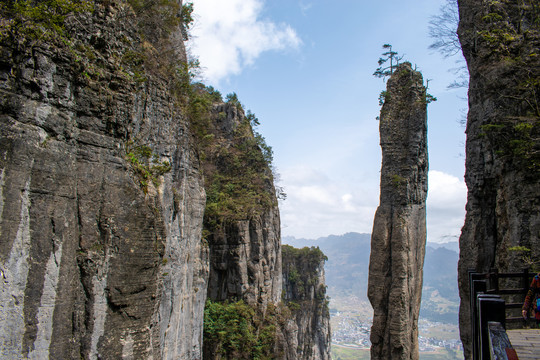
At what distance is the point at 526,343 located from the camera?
621 cm

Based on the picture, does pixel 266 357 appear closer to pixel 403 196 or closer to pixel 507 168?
pixel 403 196

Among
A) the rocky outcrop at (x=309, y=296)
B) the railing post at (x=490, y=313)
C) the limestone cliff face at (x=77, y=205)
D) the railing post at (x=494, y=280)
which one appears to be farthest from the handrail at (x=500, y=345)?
the rocky outcrop at (x=309, y=296)

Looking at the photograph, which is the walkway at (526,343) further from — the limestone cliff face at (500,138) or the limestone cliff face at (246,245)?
the limestone cliff face at (246,245)

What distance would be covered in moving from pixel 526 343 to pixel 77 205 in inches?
336

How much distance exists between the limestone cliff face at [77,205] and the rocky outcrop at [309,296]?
42546mm

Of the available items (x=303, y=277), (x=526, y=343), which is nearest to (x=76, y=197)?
(x=526, y=343)

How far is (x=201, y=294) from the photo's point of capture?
68.4ft

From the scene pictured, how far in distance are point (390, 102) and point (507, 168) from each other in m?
11.5

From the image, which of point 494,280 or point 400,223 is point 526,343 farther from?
point 400,223

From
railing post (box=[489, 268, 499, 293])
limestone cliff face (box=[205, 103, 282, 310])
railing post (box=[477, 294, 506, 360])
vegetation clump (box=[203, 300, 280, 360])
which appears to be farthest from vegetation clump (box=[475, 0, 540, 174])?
vegetation clump (box=[203, 300, 280, 360])

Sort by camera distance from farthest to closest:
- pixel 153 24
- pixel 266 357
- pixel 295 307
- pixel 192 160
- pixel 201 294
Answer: pixel 295 307 → pixel 266 357 → pixel 201 294 → pixel 192 160 → pixel 153 24

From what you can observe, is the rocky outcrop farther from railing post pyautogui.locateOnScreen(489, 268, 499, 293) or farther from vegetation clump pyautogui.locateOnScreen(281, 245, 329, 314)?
railing post pyautogui.locateOnScreen(489, 268, 499, 293)

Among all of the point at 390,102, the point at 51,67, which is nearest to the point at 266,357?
the point at 390,102

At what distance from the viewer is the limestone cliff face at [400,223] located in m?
19.6
